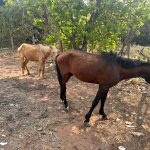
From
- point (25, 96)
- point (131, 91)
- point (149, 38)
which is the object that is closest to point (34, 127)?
point (25, 96)

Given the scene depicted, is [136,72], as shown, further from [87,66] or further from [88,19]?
[88,19]

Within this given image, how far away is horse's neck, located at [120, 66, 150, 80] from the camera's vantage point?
19.0ft

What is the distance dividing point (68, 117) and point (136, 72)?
72.1 inches

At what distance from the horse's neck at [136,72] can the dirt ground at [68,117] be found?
114 centimetres

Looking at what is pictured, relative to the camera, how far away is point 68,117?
247 inches

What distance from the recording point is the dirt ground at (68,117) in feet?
17.2

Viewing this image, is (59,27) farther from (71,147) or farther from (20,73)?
(71,147)

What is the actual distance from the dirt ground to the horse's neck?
1145 mm

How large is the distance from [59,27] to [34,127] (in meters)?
4.66

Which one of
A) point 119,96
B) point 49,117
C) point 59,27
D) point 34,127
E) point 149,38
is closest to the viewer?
point 34,127

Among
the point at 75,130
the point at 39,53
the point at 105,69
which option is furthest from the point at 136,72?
the point at 39,53

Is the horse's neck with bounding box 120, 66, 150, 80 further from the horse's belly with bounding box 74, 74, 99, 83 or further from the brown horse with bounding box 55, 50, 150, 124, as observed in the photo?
the horse's belly with bounding box 74, 74, 99, 83

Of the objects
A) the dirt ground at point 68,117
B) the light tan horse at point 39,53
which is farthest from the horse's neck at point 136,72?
the light tan horse at point 39,53

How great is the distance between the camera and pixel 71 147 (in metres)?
→ 5.07
